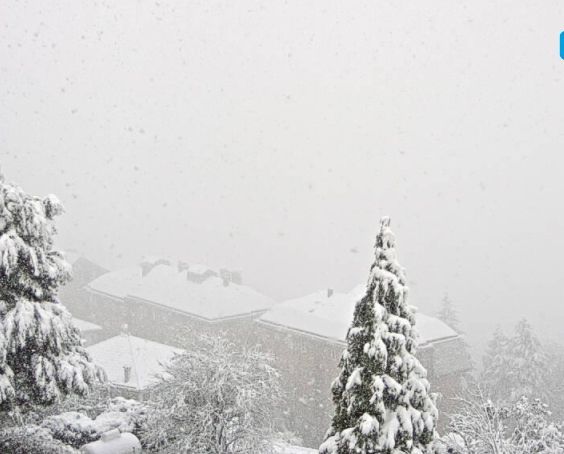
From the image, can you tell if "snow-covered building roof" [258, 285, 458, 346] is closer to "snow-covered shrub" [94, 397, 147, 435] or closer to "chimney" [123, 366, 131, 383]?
"chimney" [123, 366, 131, 383]

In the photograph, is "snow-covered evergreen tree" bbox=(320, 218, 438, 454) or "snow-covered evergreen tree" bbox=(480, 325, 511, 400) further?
"snow-covered evergreen tree" bbox=(480, 325, 511, 400)

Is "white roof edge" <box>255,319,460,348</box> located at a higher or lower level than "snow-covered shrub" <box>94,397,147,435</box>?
higher

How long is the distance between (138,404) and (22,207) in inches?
402

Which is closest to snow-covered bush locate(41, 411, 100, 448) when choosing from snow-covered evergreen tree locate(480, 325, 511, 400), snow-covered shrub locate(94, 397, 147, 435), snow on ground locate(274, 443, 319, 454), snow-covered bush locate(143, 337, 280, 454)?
snow-covered shrub locate(94, 397, 147, 435)

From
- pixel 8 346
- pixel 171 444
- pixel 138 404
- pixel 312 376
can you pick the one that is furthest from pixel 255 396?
pixel 312 376

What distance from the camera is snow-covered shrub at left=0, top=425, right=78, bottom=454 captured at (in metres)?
15.2

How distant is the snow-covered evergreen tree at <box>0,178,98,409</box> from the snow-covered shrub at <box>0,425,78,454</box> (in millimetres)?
1632

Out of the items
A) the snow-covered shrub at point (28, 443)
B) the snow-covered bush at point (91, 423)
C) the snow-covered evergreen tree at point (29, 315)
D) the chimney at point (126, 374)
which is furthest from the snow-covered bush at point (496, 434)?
the chimney at point (126, 374)

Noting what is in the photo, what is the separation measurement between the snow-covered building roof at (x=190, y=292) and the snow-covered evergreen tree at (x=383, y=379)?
3961 cm

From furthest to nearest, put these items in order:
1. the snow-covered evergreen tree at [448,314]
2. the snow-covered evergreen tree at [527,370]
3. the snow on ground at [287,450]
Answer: the snow-covered evergreen tree at [448,314], the snow-covered evergreen tree at [527,370], the snow on ground at [287,450]

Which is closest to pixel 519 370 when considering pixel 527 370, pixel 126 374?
pixel 527 370

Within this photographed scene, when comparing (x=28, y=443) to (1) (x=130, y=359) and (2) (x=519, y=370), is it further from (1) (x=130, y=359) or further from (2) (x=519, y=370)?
→ (2) (x=519, y=370)

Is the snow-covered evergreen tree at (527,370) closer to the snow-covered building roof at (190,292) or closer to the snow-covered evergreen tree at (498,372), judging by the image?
the snow-covered evergreen tree at (498,372)

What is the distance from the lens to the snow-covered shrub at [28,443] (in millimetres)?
15227
